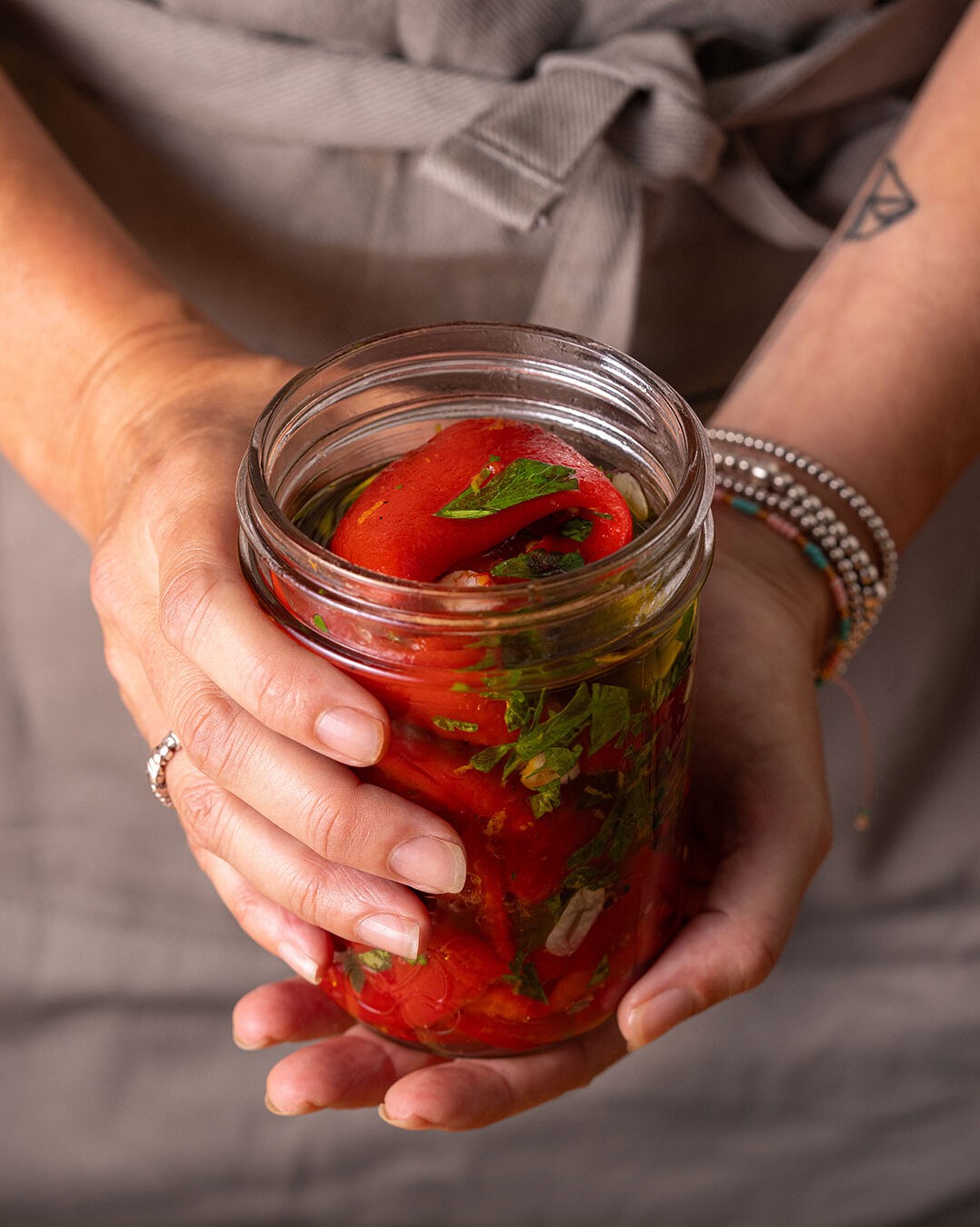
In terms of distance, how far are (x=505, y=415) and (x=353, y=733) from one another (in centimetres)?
19

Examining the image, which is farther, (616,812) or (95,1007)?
(95,1007)

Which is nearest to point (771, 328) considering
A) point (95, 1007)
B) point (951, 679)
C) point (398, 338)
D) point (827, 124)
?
point (827, 124)

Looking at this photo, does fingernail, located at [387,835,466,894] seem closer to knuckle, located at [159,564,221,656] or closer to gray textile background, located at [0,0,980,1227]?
knuckle, located at [159,564,221,656]

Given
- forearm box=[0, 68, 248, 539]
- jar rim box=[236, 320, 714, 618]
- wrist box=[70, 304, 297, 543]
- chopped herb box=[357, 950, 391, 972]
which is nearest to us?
jar rim box=[236, 320, 714, 618]

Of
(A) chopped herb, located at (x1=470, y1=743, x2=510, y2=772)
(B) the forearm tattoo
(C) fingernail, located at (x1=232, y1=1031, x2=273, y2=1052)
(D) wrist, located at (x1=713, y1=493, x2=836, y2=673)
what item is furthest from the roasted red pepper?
(B) the forearm tattoo

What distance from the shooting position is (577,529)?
445mm

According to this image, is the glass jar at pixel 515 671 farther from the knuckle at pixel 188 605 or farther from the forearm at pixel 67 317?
the forearm at pixel 67 317

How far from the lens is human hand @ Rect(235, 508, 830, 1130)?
0.54 meters

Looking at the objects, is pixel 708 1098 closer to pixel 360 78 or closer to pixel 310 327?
pixel 310 327

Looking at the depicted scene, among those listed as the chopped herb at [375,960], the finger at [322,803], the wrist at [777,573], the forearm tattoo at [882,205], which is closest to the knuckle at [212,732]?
the finger at [322,803]

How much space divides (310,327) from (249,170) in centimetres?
11

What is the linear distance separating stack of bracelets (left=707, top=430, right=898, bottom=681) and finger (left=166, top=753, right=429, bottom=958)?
0.36 m

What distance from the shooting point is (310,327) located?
2.91 ft

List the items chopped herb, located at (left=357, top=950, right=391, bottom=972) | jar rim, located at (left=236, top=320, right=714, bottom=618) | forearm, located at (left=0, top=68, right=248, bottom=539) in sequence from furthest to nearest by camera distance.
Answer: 1. forearm, located at (left=0, top=68, right=248, bottom=539)
2. chopped herb, located at (left=357, top=950, right=391, bottom=972)
3. jar rim, located at (left=236, top=320, right=714, bottom=618)
